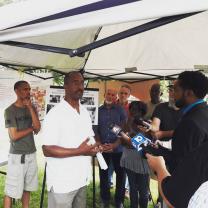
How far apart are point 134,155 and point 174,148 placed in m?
2.04

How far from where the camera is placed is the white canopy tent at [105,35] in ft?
5.45

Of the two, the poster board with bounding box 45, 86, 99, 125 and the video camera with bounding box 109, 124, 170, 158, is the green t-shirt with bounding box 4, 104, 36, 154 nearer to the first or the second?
the poster board with bounding box 45, 86, 99, 125

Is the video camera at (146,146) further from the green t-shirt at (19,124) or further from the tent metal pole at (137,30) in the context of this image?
the green t-shirt at (19,124)

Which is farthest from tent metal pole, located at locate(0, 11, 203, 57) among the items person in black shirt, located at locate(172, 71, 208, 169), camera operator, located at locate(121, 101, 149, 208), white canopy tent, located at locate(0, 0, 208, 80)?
camera operator, located at locate(121, 101, 149, 208)

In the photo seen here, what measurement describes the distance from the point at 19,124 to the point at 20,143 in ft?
0.79

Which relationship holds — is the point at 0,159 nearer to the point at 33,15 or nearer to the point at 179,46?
the point at 179,46

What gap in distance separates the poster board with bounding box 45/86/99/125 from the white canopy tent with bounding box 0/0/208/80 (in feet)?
1.49

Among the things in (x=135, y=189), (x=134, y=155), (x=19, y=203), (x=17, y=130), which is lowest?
(x=19, y=203)

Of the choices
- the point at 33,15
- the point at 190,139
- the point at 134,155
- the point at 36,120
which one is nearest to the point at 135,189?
the point at 134,155

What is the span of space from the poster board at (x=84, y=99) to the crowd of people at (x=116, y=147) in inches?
5.0

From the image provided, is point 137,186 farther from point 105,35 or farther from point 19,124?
point 105,35

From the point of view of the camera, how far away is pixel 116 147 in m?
4.90

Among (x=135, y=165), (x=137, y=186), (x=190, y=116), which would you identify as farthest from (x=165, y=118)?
(x=190, y=116)

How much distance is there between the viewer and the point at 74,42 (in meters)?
4.03
